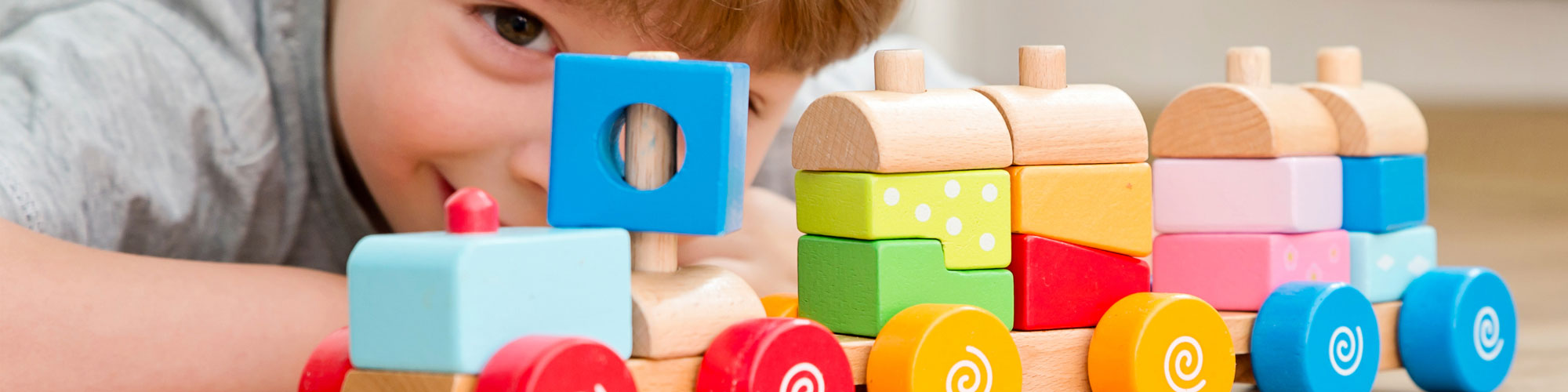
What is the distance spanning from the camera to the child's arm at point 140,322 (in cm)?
46

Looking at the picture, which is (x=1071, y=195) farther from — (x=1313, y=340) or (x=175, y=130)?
(x=175, y=130)

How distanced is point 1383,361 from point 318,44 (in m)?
0.60

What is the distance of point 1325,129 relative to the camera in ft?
1.77

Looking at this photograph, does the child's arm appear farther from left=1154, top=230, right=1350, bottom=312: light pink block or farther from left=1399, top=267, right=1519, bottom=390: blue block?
left=1399, top=267, right=1519, bottom=390: blue block

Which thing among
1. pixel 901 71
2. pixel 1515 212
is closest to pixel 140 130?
pixel 901 71

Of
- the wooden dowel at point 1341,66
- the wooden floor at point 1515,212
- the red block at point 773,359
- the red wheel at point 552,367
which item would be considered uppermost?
the wooden dowel at point 1341,66

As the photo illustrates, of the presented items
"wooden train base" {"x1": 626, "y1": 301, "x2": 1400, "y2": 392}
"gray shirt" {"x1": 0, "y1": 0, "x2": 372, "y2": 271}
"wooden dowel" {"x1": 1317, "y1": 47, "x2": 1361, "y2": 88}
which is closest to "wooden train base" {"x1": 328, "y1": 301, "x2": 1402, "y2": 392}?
"wooden train base" {"x1": 626, "y1": 301, "x2": 1400, "y2": 392}

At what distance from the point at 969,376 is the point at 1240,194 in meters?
0.17

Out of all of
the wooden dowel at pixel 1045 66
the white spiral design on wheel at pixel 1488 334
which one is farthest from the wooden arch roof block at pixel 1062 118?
the white spiral design on wheel at pixel 1488 334

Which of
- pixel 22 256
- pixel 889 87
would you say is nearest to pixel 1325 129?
pixel 889 87

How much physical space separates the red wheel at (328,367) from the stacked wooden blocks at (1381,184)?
410mm

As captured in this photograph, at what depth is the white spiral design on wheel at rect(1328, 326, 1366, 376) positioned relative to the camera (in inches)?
18.9

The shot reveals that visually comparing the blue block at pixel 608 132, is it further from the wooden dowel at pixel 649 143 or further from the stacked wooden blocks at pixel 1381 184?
the stacked wooden blocks at pixel 1381 184

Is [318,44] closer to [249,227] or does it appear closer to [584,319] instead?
[249,227]
